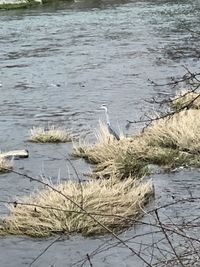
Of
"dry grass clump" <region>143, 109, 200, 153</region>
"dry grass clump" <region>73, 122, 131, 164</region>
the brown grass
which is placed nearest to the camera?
the brown grass

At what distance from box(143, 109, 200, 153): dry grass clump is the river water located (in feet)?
3.68

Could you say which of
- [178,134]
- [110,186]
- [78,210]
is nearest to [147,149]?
[178,134]

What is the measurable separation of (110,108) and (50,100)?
7.26 ft

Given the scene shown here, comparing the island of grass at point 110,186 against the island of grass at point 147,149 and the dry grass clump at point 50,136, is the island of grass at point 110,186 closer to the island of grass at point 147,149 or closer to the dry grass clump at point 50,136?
the island of grass at point 147,149

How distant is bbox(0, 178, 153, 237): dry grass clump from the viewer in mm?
7164

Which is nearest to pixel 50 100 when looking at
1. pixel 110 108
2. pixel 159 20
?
pixel 110 108

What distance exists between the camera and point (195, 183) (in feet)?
29.1

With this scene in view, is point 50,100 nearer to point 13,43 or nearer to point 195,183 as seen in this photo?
point 195,183

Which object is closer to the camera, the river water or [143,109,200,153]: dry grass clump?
the river water

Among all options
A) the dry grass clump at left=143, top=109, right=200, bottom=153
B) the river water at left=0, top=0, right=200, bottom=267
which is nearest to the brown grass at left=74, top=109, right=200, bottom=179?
the dry grass clump at left=143, top=109, right=200, bottom=153

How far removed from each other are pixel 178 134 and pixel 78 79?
8975 millimetres

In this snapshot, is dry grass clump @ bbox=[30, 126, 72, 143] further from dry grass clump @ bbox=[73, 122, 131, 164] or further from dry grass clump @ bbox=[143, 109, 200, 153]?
dry grass clump @ bbox=[143, 109, 200, 153]

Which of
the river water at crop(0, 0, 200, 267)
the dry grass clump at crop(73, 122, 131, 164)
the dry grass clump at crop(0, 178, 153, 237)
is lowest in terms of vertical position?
the river water at crop(0, 0, 200, 267)

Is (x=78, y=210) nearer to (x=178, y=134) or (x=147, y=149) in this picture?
(x=147, y=149)
